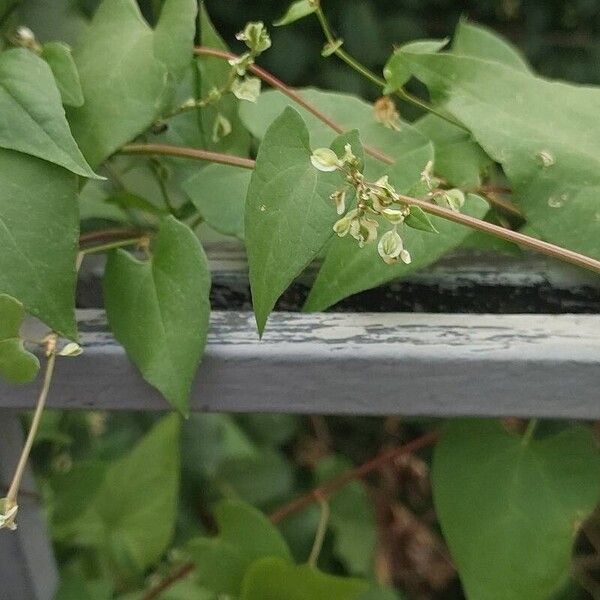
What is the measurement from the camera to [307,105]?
1.03 feet

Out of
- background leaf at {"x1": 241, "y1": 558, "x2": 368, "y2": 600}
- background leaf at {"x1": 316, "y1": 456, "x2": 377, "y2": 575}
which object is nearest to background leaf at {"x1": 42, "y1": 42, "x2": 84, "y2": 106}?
background leaf at {"x1": 241, "y1": 558, "x2": 368, "y2": 600}

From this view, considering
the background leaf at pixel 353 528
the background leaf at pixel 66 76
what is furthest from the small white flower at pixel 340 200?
the background leaf at pixel 353 528

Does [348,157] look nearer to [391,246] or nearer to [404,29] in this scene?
[391,246]

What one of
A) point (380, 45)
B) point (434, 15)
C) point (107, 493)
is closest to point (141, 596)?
point (107, 493)

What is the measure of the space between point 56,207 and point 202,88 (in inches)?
4.5

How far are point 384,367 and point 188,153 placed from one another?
4.5 inches

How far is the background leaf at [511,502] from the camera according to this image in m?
0.31

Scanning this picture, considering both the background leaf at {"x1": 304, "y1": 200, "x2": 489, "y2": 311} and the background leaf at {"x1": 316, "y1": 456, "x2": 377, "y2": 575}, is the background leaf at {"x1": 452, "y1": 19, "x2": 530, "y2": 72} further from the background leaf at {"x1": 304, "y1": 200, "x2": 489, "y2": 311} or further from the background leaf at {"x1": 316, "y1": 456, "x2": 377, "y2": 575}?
the background leaf at {"x1": 316, "y1": 456, "x2": 377, "y2": 575}

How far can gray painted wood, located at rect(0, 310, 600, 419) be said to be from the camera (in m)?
0.26

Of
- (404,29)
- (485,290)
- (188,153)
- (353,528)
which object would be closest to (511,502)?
(485,290)

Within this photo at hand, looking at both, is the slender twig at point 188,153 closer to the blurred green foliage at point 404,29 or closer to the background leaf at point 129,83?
the background leaf at point 129,83

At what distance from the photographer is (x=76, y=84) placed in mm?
275

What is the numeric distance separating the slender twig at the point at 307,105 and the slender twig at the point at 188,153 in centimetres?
3

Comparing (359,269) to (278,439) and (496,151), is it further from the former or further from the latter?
(278,439)
